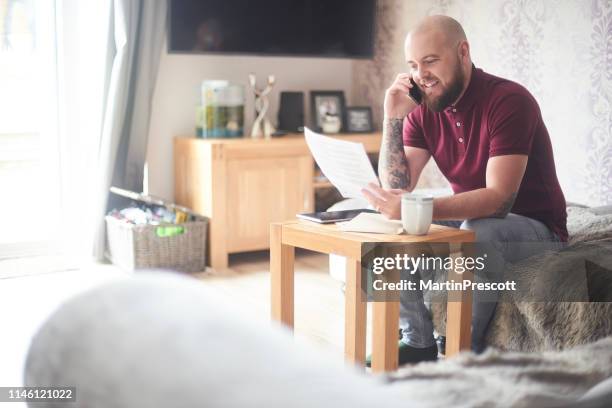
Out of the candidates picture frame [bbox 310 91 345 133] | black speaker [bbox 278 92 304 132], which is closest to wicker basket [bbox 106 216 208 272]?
black speaker [bbox 278 92 304 132]

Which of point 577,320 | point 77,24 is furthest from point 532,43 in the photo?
point 77,24

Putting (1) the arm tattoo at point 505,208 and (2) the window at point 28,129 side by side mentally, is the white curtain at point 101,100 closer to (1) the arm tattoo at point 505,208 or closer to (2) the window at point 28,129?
(2) the window at point 28,129

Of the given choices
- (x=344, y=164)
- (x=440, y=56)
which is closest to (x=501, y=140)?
(x=440, y=56)

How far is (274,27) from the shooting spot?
4117 millimetres

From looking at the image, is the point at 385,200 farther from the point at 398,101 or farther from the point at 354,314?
the point at 398,101

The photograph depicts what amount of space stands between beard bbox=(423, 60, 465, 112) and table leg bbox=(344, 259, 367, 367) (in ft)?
2.15

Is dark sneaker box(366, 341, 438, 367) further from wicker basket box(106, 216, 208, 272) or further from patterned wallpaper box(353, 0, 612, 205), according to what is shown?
wicker basket box(106, 216, 208, 272)

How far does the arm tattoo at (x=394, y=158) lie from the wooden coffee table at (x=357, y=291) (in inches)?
17.4

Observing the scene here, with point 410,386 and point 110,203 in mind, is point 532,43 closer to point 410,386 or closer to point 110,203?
point 110,203

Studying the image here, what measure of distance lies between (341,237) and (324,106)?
2.59m

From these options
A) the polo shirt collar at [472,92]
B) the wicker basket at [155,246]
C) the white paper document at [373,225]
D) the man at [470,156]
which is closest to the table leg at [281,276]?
the white paper document at [373,225]

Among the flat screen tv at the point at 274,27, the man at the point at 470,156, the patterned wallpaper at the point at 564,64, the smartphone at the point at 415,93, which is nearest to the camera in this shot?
the man at the point at 470,156

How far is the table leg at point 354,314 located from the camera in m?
1.89

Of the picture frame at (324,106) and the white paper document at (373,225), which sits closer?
the white paper document at (373,225)
